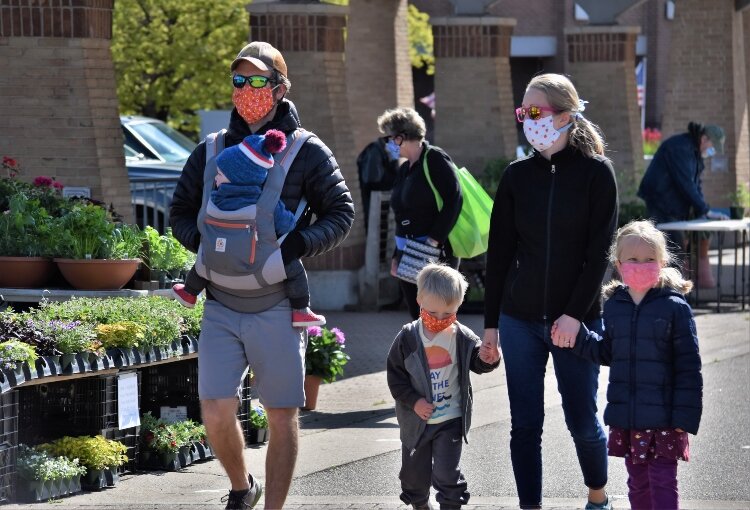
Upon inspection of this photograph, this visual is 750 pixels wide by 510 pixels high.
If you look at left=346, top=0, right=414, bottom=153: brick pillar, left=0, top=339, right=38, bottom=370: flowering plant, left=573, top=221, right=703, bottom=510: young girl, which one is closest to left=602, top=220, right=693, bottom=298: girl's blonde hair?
left=573, top=221, right=703, bottom=510: young girl

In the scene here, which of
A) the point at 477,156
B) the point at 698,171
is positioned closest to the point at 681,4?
the point at 477,156

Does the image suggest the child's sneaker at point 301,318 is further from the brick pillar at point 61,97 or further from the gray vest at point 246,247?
the brick pillar at point 61,97

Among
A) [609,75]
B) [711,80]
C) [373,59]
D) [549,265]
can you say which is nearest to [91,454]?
[549,265]

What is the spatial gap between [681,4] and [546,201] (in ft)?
56.8

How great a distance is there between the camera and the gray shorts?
5.96 meters

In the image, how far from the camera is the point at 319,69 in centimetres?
1434

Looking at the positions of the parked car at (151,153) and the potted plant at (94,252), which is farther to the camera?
the parked car at (151,153)

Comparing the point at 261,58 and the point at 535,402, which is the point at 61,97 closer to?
the point at 261,58

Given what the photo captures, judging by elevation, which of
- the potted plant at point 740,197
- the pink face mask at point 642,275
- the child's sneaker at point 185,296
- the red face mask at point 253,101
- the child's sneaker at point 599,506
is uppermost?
the red face mask at point 253,101

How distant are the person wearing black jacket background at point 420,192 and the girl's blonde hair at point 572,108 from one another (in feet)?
9.43

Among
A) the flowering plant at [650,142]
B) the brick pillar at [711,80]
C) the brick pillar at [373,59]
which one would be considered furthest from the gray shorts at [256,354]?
the flowering plant at [650,142]

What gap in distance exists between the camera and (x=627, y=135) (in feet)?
66.9

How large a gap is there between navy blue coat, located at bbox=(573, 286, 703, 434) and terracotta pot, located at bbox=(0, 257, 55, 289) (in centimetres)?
363

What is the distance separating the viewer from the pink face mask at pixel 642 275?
575cm
